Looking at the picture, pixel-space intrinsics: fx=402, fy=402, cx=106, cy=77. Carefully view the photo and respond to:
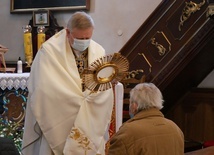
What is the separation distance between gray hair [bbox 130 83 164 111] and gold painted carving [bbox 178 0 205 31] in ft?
9.76

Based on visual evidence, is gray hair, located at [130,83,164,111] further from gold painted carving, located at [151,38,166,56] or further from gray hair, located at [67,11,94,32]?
gold painted carving, located at [151,38,166,56]

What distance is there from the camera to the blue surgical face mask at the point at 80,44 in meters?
2.96

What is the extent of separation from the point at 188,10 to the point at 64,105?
319 centimetres

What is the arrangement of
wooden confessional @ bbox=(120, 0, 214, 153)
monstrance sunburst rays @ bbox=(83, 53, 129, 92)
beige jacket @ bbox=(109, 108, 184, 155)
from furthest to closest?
wooden confessional @ bbox=(120, 0, 214, 153)
monstrance sunburst rays @ bbox=(83, 53, 129, 92)
beige jacket @ bbox=(109, 108, 184, 155)

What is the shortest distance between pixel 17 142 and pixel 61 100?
60.9 inches

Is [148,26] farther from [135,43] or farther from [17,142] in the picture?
[17,142]

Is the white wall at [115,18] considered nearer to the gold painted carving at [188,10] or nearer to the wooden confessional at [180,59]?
the wooden confessional at [180,59]

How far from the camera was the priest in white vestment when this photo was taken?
282 cm

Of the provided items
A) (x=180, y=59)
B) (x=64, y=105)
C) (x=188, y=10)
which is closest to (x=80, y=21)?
(x=64, y=105)

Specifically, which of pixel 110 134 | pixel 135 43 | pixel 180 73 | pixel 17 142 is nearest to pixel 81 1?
pixel 135 43

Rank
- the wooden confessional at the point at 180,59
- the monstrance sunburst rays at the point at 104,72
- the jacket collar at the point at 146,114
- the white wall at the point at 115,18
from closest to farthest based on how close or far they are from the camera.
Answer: the jacket collar at the point at 146,114 → the monstrance sunburst rays at the point at 104,72 → the wooden confessional at the point at 180,59 → the white wall at the point at 115,18

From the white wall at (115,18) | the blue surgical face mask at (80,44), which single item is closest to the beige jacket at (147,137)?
the blue surgical face mask at (80,44)

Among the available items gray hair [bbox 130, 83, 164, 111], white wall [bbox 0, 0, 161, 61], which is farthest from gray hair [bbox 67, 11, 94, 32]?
white wall [bbox 0, 0, 161, 61]

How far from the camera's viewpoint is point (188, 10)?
5480 millimetres
